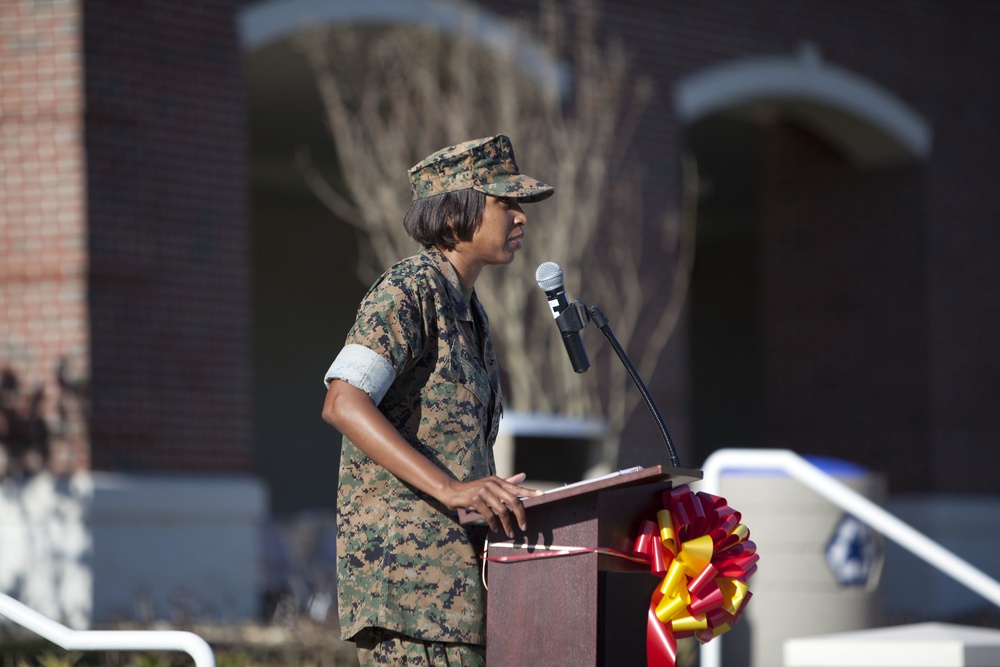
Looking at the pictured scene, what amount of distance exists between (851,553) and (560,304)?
4.43 metres

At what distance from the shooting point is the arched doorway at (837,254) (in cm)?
→ 1403

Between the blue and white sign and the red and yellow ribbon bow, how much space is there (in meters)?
4.17

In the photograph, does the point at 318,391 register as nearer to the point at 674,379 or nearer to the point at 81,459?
the point at 674,379

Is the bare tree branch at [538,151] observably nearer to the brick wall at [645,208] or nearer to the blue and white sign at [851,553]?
the brick wall at [645,208]

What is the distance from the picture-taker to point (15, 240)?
9.69 m

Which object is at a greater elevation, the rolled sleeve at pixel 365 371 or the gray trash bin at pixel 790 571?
the rolled sleeve at pixel 365 371

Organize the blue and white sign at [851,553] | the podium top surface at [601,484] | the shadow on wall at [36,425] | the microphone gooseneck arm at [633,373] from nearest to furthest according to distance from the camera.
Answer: the podium top surface at [601,484], the microphone gooseneck arm at [633,373], the blue and white sign at [851,553], the shadow on wall at [36,425]

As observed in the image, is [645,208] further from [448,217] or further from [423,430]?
[423,430]

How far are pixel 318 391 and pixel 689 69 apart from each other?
8.94 m

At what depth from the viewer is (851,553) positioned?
760 cm

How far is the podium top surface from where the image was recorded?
10.2ft

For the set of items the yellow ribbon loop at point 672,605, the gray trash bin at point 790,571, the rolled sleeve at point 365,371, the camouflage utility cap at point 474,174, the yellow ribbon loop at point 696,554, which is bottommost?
the gray trash bin at point 790,571

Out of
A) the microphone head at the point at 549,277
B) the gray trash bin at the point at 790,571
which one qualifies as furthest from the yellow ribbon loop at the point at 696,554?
the gray trash bin at the point at 790,571

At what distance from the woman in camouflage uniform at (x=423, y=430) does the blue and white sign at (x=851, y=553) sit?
431 cm
